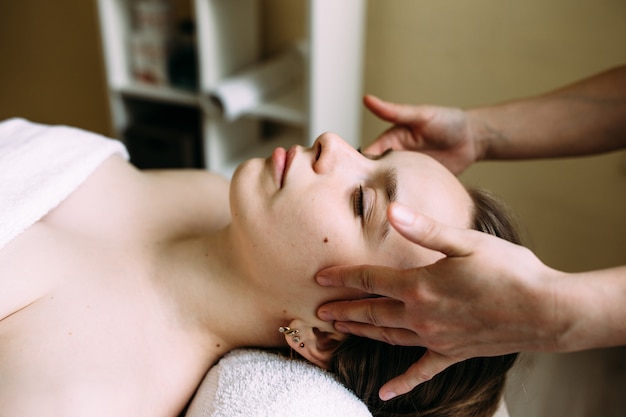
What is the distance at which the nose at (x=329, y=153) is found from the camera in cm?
107

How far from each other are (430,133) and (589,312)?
2.45 feet

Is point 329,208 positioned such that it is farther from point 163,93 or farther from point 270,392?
point 163,93

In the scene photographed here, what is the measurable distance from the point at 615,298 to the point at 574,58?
1301 millimetres

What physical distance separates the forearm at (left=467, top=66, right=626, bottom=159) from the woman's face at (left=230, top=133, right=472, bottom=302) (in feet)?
1.51

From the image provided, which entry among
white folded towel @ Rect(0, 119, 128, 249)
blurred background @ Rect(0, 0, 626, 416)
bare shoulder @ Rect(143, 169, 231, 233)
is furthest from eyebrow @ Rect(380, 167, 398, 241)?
blurred background @ Rect(0, 0, 626, 416)

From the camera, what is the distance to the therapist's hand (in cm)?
83

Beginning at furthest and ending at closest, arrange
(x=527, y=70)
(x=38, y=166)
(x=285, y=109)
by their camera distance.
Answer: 1. (x=285, y=109)
2. (x=527, y=70)
3. (x=38, y=166)

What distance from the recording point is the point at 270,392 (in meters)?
1.03

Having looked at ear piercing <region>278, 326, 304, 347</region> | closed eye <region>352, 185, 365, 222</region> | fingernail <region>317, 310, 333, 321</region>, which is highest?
closed eye <region>352, 185, 365, 222</region>

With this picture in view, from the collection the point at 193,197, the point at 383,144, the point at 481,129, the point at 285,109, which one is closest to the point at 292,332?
the point at 193,197

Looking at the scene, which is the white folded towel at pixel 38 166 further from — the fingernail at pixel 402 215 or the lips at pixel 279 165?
the fingernail at pixel 402 215

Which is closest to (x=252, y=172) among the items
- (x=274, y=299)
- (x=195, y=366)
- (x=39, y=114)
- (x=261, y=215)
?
(x=261, y=215)

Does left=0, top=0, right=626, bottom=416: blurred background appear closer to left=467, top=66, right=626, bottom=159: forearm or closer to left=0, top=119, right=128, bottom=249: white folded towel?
left=467, top=66, right=626, bottom=159: forearm

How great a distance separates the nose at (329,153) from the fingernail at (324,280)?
0.19 meters
